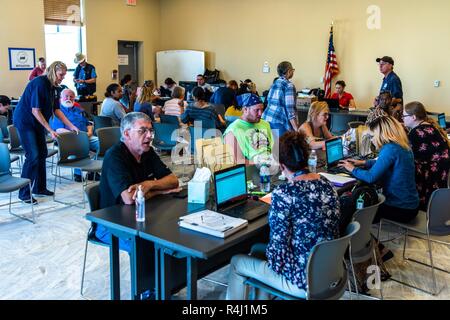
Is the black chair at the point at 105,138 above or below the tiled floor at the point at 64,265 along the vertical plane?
above

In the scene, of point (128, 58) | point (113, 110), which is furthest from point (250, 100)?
point (128, 58)

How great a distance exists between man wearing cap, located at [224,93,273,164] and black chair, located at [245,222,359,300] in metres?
1.77

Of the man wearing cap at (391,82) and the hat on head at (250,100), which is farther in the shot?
the man wearing cap at (391,82)

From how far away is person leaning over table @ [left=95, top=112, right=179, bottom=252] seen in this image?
281 cm

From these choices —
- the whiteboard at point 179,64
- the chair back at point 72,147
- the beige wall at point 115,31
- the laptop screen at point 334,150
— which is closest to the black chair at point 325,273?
the laptop screen at point 334,150

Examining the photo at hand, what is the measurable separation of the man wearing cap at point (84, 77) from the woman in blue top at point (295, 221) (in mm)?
9048

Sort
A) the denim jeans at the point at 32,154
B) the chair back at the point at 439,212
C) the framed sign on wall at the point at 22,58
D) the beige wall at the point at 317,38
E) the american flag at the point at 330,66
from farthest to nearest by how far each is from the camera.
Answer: the american flag at the point at 330,66
the framed sign on wall at the point at 22,58
the beige wall at the point at 317,38
the denim jeans at the point at 32,154
the chair back at the point at 439,212

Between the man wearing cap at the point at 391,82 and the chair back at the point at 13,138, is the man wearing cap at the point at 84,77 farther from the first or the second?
the man wearing cap at the point at 391,82

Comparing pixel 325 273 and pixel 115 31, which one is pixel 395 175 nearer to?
pixel 325 273

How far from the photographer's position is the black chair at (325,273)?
87.7 inches

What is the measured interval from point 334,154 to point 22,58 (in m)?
7.81

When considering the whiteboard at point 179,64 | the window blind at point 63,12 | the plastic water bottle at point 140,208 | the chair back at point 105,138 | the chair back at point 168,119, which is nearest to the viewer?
the plastic water bottle at point 140,208
